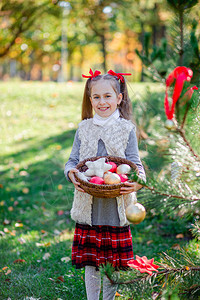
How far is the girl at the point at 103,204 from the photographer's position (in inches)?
83.3

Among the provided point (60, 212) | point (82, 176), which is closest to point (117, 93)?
point (82, 176)

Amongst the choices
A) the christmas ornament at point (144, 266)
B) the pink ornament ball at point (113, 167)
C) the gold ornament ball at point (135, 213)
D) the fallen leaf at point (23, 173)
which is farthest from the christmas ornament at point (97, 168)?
the fallen leaf at point (23, 173)

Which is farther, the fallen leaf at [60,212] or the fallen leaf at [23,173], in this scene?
the fallen leaf at [23,173]

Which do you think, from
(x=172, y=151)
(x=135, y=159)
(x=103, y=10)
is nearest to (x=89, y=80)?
(x=135, y=159)

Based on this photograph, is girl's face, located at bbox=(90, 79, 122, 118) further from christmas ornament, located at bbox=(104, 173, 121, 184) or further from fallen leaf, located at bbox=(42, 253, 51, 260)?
fallen leaf, located at bbox=(42, 253, 51, 260)

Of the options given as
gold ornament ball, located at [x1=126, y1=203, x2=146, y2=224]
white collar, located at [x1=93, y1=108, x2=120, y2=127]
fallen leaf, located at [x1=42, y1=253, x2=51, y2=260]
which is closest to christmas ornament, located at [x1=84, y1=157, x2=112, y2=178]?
white collar, located at [x1=93, y1=108, x2=120, y2=127]

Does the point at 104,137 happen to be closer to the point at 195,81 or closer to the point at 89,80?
the point at 89,80

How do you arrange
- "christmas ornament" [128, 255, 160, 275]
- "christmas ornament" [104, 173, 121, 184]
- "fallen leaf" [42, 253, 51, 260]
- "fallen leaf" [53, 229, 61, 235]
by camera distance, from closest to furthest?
"christmas ornament" [128, 255, 160, 275] < "christmas ornament" [104, 173, 121, 184] < "fallen leaf" [42, 253, 51, 260] < "fallen leaf" [53, 229, 61, 235]

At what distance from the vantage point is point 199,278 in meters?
1.51

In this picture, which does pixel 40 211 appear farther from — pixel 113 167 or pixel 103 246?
pixel 113 167

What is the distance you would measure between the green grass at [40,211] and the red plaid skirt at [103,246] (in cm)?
48

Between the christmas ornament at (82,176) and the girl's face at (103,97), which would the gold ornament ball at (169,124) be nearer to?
the christmas ornament at (82,176)

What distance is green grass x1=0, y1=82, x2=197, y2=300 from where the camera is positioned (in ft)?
8.87

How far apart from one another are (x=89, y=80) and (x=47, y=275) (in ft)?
5.50
